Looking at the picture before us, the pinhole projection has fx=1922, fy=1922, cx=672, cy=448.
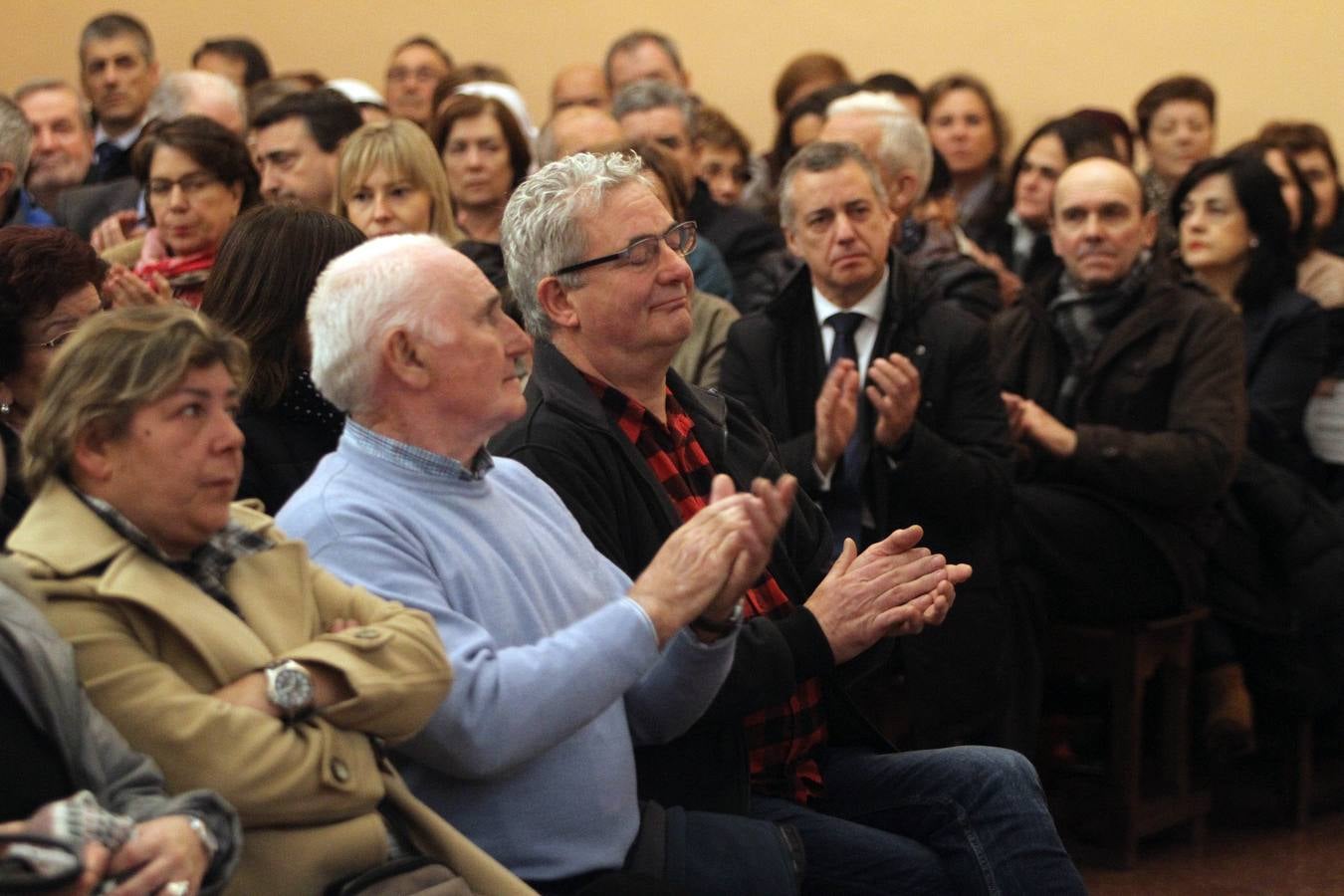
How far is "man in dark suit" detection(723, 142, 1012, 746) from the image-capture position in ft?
12.6

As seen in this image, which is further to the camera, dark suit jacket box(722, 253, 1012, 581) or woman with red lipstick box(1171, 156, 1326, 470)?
woman with red lipstick box(1171, 156, 1326, 470)

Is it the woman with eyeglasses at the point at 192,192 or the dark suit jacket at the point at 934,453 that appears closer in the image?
the dark suit jacket at the point at 934,453

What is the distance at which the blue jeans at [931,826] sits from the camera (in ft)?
8.80

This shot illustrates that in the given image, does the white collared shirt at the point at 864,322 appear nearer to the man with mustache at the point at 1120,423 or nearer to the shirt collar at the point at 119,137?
the man with mustache at the point at 1120,423

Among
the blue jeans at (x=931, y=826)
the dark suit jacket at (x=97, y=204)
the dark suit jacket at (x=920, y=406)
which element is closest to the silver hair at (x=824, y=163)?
the dark suit jacket at (x=920, y=406)

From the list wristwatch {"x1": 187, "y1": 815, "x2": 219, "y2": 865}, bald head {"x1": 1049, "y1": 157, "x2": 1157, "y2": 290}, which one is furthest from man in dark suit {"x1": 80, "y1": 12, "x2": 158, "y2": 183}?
wristwatch {"x1": 187, "y1": 815, "x2": 219, "y2": 865}

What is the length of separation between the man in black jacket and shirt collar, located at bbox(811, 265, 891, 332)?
1.10 metres

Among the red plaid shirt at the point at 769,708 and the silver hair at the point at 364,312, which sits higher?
the silver hair at the point at 364,312

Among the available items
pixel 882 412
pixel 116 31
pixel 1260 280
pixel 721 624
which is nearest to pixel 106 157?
pixel 116 31

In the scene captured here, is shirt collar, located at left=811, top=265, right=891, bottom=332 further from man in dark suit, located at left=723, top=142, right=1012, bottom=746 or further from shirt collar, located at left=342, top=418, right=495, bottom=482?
shirt collar, located at left=342, top=418, right=495, bottom=482

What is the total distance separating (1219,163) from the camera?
5.05m

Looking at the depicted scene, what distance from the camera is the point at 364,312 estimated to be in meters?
2.29

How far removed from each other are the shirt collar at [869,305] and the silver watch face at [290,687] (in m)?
2.26

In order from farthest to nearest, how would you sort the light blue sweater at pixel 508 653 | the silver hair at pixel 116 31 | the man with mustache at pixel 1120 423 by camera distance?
the silver hair at pixel 116 31
the man with mustache at pixel 1120 423
the light blue sweater at pixel 508 653
